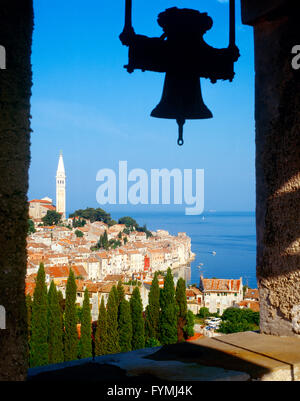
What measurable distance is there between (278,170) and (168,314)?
1627cm

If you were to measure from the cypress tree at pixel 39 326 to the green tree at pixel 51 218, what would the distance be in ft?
187

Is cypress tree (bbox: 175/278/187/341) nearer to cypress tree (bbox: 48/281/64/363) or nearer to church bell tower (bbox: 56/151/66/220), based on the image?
cypress tree (bbox: 48/281/64/363)

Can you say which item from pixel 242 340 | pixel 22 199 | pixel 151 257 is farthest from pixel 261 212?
pixel 151 257

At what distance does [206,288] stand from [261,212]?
1239 inches

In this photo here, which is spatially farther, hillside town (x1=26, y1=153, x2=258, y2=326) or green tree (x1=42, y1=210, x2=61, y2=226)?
green tree (x1=42, y1=210, x2=61, y2=226)

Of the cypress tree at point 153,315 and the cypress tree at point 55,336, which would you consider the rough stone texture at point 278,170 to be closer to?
the cypress tree at point 55,336

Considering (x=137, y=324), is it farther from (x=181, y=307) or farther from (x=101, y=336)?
(x=181, y=307)

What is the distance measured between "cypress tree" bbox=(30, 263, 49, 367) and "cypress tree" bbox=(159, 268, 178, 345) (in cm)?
423

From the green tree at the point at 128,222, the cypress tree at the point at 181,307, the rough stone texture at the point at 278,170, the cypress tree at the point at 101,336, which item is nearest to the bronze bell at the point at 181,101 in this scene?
the rough stone texture at the point at 278,170

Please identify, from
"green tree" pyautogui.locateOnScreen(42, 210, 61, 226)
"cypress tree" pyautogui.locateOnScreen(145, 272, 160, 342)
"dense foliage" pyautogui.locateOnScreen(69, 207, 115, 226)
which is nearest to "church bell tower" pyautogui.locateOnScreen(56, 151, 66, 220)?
"dense foliage" pyautogui.locateOnScreen(69, 207, 115, 226)

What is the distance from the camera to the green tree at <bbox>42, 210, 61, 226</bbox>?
7188 cm
